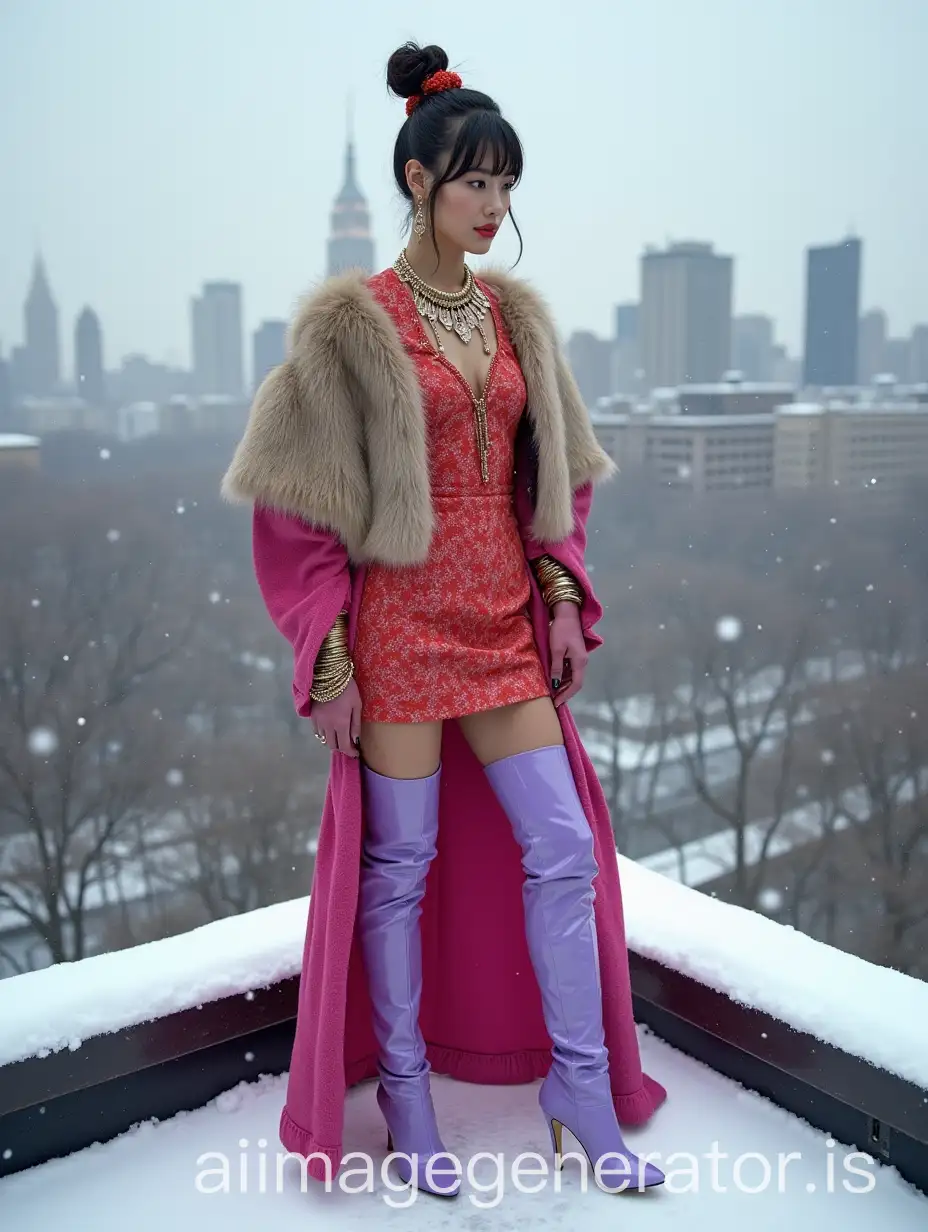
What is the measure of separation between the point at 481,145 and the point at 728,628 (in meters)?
16.5

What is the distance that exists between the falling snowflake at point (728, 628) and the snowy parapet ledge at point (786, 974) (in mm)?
15584

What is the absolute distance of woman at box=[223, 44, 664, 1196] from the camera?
172 centimetres

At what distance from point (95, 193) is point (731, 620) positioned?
11322 mm

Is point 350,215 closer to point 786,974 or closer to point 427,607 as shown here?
point 427,607

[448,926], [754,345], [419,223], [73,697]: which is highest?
[754,345]

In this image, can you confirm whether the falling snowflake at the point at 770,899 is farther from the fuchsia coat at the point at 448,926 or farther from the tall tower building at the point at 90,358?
the fuchsia coat at the point at 448,926

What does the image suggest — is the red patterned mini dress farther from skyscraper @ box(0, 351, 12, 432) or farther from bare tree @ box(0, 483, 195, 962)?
skyscraper @ box(0, 351, 12, 432)

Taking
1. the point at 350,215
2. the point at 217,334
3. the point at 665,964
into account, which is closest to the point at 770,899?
the point at 350,215

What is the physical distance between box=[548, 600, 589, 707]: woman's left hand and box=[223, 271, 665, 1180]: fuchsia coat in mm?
25

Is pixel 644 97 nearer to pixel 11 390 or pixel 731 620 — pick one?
pixel 731 620

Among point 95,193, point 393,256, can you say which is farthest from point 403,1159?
point 95,193

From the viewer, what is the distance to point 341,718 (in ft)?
5.78

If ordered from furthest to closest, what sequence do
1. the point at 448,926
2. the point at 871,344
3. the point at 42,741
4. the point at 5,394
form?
the point at 871,344
the point at 5,394
the point at 42,741
the point at 448,926

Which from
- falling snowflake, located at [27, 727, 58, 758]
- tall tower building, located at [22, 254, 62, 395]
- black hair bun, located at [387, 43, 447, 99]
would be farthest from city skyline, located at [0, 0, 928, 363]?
black hair bun, located at [387, 43, 447, 99]
